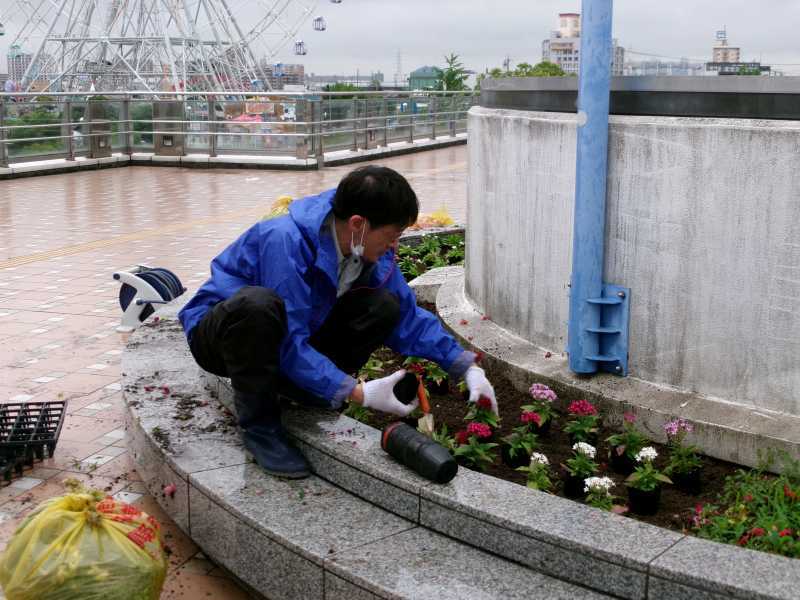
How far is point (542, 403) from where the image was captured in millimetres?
3748

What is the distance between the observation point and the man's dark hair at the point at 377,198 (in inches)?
125

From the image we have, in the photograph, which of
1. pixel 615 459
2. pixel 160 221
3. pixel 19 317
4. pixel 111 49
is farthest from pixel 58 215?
pixel 111 49

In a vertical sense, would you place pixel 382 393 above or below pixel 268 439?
above

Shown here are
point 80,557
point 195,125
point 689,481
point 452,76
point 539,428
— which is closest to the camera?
point 80,557

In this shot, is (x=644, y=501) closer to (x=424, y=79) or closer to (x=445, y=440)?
(x=445, y=440)

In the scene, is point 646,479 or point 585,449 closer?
point 646,479

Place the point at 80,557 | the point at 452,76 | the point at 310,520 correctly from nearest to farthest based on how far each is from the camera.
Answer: the point at 80,557, the point at 310,520, the point at 452,76

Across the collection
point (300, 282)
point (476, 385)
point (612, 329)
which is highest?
point (300, 282)

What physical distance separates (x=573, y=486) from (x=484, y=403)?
0.50 m

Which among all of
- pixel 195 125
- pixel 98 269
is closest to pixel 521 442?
pixel 98 269

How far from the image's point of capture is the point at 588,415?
3.64 m

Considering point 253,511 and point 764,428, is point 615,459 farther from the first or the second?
point 253,511

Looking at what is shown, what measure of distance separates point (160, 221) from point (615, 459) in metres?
9.16

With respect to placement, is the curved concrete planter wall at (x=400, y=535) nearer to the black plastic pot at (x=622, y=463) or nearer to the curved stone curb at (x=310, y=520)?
the curved stone curb at (x=310, y=520)
